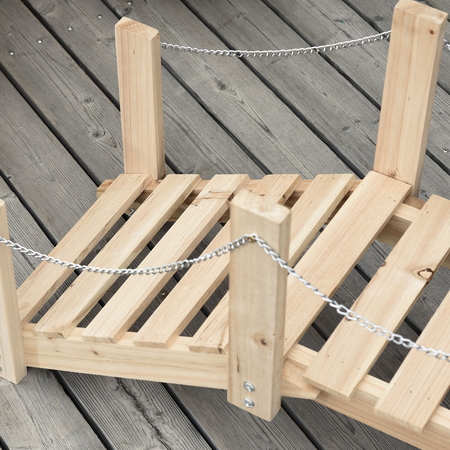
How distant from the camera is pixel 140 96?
2006mm

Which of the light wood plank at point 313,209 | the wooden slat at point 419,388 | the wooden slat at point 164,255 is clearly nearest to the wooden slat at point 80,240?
the wooden slat at point 164,255

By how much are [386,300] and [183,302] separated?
19.7 inches

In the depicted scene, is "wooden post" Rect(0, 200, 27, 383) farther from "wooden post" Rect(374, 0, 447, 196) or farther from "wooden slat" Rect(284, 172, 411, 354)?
"wooden post" Rect(374, 0, 447, 196)

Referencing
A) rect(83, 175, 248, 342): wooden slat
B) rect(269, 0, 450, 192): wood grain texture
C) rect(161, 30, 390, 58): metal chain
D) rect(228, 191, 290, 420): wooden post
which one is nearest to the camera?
rect(228, 191, 290, 420): wooden post

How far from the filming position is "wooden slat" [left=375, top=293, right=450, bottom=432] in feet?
4.53

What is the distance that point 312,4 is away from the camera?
288 centimetres

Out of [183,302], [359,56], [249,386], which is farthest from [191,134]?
[249,386]

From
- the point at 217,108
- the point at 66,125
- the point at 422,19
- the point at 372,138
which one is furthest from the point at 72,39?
the point at 422,19

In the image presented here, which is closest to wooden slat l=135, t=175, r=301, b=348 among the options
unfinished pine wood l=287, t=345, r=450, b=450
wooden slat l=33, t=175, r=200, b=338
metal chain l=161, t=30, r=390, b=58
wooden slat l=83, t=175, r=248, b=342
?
wooden slat l=83, t=175, r=248, b=342

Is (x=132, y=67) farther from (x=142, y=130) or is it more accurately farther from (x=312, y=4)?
(x=312, y=4)

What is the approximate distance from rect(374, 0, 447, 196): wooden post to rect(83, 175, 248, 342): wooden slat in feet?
1.46

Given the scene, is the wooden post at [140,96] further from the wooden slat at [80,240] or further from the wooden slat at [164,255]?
the wooden slat at [164,255]

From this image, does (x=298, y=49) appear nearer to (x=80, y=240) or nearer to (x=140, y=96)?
(x=140, y=96)

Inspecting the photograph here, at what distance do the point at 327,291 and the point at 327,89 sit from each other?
122 cm
